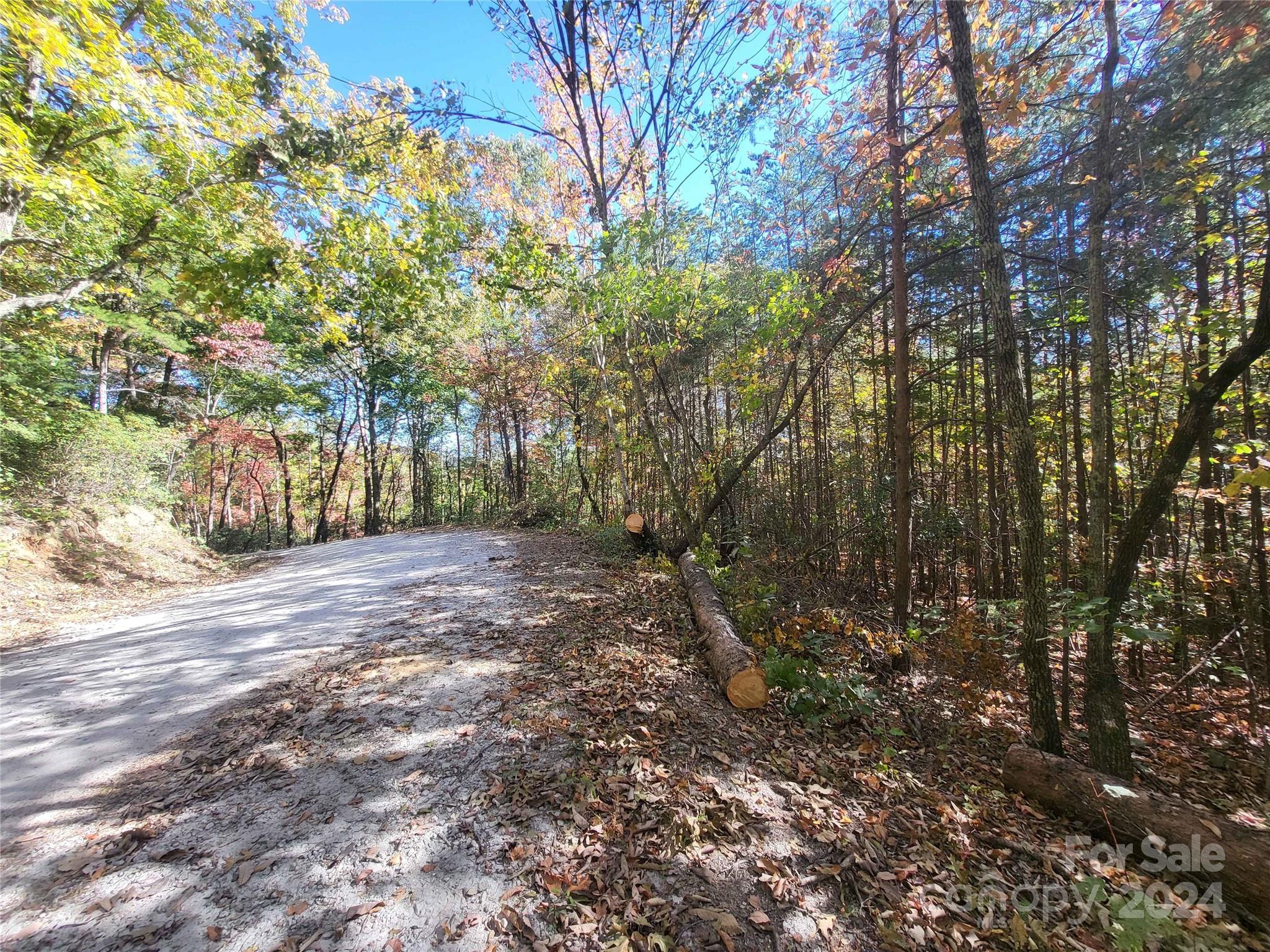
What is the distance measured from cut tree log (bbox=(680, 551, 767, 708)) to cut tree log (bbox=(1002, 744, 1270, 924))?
6.39ft

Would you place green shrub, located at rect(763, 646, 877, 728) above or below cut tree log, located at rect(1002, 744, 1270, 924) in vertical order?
above

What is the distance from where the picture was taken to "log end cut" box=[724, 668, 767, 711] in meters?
3.93

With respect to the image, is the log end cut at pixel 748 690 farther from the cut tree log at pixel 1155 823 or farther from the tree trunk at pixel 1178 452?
the tree trunk at pixel 1178 452

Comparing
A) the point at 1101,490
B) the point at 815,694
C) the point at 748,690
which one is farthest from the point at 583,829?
the point at 1101,490

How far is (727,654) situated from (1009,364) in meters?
3.28

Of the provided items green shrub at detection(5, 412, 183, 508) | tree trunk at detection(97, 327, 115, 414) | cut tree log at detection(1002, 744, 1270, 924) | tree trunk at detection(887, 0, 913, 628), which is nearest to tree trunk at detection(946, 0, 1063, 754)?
cut tree log at detection(1002, 744, 1270, 924)

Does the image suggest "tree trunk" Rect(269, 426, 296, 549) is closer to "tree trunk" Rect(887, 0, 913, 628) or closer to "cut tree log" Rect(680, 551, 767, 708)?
"cut tree log" Rect(680, 551, 767, 708)

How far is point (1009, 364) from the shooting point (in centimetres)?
328

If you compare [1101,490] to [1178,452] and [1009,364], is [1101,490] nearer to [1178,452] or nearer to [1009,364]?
[1178,452]

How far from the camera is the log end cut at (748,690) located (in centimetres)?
393

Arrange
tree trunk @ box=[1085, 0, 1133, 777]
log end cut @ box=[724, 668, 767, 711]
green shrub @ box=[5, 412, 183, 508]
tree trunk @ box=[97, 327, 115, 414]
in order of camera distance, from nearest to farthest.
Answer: tree trunk @ box=[1085, 0, 1133, 777] < log end cut @ box=[724, 668, 767, 711] < green shrub @ box=[5, 412, 183, 508] < tree trunk @ box=[97, 327, 115, 414]

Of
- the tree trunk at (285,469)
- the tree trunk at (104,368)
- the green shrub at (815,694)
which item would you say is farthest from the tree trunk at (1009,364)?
the tree trunk at (285,469)

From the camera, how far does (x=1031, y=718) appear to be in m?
3.51

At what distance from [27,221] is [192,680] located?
27.7 feet
